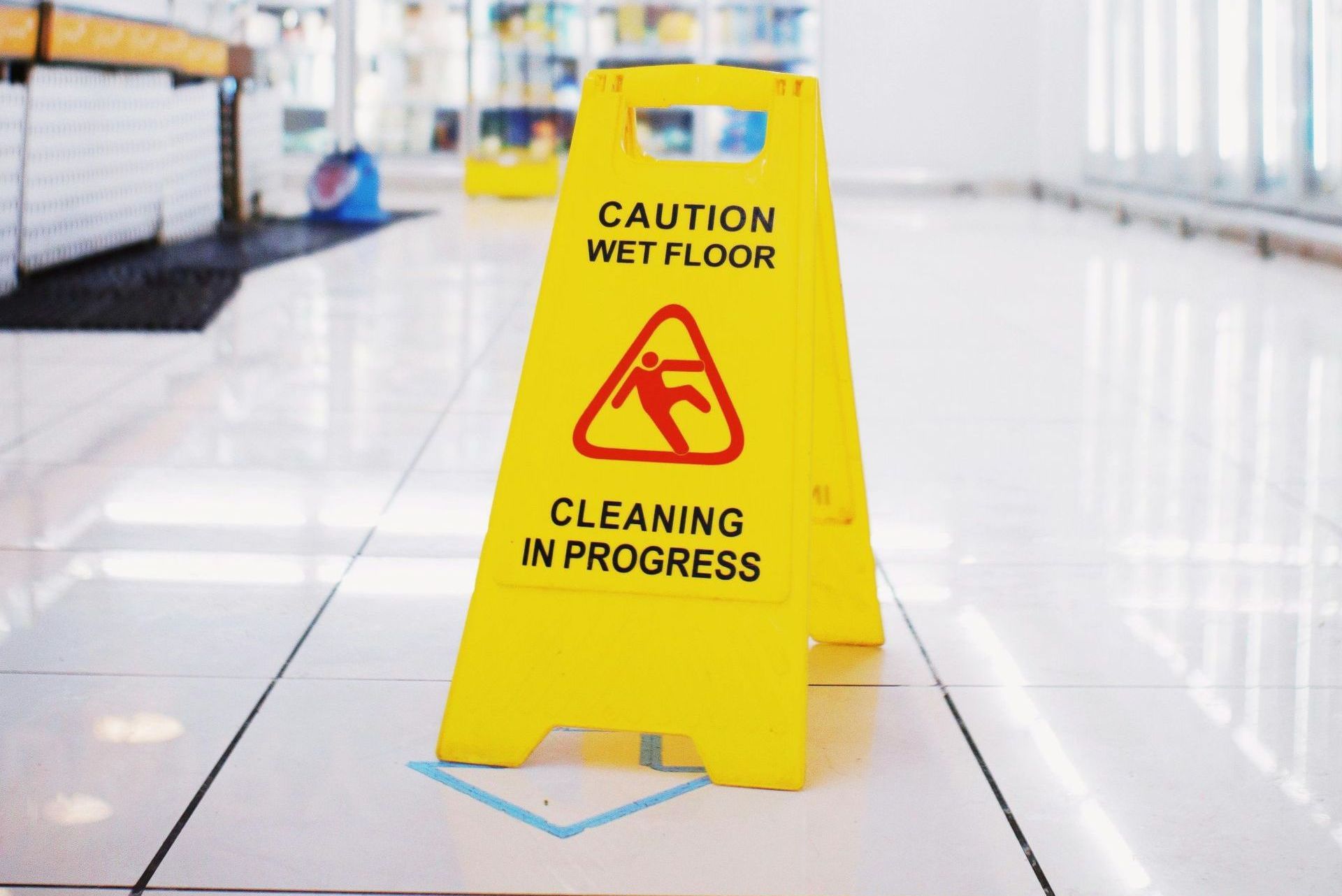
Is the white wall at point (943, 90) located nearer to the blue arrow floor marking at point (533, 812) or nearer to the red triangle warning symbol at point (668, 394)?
the red triangle warning symbol at point (668, 394)

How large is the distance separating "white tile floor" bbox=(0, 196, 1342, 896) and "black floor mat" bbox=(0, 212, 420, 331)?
0.48 meters

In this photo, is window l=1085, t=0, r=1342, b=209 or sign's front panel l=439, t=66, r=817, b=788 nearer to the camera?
sign's front panel l=439, t=66, r=817, b=788

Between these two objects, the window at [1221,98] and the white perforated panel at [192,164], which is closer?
the white perforated panel at [192,164]

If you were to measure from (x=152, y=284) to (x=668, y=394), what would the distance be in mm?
4633

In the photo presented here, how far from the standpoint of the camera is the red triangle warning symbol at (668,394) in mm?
1621

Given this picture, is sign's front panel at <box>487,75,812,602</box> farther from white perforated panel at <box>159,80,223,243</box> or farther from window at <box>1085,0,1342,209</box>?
window at <box>1085,0,1342,209</box>

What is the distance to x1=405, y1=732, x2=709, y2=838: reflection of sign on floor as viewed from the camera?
1.49 m

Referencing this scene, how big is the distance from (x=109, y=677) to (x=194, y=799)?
40cm

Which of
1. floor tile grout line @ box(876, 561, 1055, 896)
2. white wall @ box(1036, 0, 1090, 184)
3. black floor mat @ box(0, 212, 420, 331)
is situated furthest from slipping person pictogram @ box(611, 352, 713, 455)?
white wall @ box(1036, 0, 1090, 184)

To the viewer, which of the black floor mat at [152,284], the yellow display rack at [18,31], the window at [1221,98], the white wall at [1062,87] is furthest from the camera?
the white wall at [1062,87]

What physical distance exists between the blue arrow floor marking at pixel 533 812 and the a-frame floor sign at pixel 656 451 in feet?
0.10

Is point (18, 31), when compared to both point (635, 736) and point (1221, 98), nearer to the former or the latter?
point (635, 736)

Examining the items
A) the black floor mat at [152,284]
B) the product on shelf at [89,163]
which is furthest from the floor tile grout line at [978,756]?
the product on shelf at [89,163]

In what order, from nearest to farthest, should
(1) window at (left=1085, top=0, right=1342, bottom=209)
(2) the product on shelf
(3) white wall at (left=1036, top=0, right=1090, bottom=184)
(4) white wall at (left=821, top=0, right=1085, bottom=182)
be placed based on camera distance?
(2) the product on shelf, (1) window at (left=1085, top=0, right=1342, bottom=209), (3) white wall at (left=1036, top=0, right=1090, bottom=184), (4) white wall at (left=821, top=0, right=1085, bottom=182)
